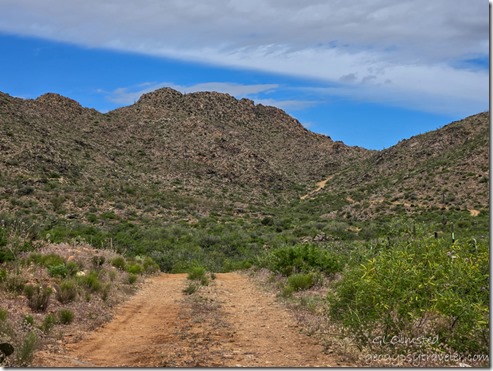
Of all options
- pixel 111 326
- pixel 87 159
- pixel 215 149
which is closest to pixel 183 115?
pixel 215 149

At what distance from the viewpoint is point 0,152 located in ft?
164

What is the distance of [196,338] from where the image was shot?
10211mm

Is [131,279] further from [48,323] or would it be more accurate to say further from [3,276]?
[48,323]

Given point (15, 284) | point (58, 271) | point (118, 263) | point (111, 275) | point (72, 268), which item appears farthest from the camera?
point (118, 263)

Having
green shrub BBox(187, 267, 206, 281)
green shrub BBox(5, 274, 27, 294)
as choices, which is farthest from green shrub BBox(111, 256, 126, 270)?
green shrub BBox(5, 274, 27, 294)

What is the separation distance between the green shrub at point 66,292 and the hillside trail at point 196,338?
3.98 ft

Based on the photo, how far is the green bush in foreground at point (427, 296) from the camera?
778 cm

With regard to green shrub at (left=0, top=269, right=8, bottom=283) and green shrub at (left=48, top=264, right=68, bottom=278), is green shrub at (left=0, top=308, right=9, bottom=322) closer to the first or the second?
green shrub at (left=0, top=269, right=8, bottom=283)

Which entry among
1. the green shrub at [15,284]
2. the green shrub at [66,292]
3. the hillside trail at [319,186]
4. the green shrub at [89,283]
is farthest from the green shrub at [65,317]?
the hillside trail at [319,186]

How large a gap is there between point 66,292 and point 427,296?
27.7ft

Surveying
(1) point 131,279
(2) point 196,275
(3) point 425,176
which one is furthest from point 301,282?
(3) point 425,176

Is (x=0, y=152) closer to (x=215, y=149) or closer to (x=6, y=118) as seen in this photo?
(x=6, y=118)

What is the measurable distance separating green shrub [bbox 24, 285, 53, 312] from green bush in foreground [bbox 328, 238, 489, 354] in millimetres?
6631

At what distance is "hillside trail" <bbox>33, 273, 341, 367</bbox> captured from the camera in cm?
835
